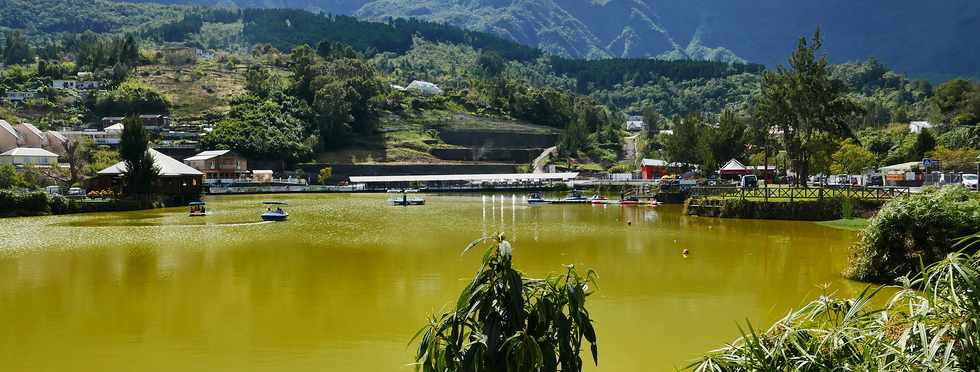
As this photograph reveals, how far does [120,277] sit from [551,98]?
112 metres

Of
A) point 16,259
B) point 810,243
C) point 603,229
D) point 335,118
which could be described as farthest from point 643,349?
point 335,118

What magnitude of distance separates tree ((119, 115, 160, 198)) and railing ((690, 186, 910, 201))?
37.0m

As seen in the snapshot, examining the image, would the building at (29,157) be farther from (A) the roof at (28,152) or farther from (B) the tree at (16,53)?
(B) the tree at (16,53)

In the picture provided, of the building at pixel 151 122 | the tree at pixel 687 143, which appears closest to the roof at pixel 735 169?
the tree at pixel 687 143

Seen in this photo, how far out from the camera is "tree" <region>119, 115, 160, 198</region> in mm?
53812

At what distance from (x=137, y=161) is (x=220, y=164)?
3295 cm

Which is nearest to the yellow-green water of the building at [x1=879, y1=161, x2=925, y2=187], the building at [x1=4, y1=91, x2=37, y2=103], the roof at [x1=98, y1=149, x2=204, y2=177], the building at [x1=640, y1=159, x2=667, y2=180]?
the roof at [x1=98, y1=149, x2=204, y2=177]

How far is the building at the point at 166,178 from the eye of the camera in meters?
57.2

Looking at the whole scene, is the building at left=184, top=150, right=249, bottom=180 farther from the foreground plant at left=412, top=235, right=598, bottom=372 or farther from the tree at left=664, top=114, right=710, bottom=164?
the foreground plant at left=412, top=235, right=598, bottom=372

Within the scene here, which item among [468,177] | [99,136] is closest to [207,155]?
[99,136]

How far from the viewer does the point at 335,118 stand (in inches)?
4107

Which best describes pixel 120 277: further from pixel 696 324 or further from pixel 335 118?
pixel 335 118

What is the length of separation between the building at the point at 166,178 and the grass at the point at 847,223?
4405cm

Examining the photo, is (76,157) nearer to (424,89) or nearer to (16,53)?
(424,89)
